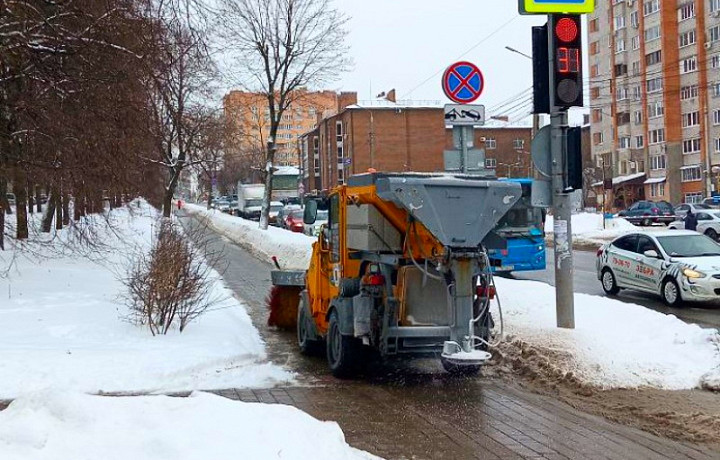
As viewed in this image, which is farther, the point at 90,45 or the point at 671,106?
the point at 671,106

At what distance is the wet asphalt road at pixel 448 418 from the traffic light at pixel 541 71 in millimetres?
3681

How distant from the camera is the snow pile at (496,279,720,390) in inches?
327

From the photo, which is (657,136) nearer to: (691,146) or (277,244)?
(691,146)

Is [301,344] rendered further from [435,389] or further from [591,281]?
[591,281]

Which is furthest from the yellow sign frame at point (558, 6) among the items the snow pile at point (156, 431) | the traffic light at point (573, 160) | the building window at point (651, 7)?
the building window at point (651, 7)

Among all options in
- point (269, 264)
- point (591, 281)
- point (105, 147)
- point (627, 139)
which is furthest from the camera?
point (627, 139)

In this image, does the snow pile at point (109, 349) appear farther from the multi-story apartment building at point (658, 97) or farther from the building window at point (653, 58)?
the building window at point (653, 58)

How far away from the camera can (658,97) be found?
254 ft

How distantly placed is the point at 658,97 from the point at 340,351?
249 ft

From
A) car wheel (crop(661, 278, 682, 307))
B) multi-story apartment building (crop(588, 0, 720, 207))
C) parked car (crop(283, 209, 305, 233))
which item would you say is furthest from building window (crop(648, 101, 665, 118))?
car wheel (crop(661, 278, 682, 307))

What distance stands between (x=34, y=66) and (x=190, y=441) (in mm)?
10855

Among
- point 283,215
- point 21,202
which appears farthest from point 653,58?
point 21,202

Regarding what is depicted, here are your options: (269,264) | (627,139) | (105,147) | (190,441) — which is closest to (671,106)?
(627,139)

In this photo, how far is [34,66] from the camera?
13711 millimetres
